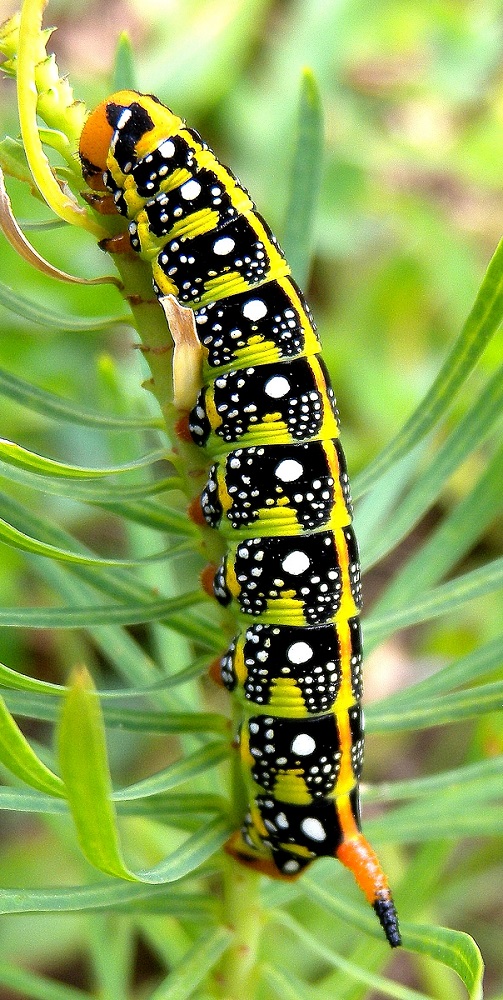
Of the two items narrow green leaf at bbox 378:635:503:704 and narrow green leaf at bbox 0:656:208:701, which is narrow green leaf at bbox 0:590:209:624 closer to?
narrow green leaf at bbox 0:656:208:701

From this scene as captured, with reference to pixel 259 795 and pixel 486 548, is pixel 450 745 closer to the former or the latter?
pixel 486 548

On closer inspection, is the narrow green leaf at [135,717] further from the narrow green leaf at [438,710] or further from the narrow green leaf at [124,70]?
the narrow green leaf at [124,70]

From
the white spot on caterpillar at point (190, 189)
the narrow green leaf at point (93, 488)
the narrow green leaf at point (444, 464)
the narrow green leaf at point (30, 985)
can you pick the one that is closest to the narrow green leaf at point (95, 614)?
the narrow green leaf at point (93, 488)

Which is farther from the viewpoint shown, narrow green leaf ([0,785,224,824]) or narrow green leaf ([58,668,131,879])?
narrow green leaf ([0,785,224,824])

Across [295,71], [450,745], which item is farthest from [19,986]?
[295,71]

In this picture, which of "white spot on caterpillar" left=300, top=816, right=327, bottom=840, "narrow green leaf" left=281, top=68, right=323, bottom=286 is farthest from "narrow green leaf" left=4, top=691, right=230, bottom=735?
"narrow green leaf" left=281, top=68, right=323, bottom=286

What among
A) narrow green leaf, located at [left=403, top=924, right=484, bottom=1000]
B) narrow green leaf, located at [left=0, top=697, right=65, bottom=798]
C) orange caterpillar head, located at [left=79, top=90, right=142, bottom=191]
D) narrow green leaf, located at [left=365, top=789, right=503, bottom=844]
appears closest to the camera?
narrow green leaf, located at [left=0, top=697, right=65, bottom=798]
